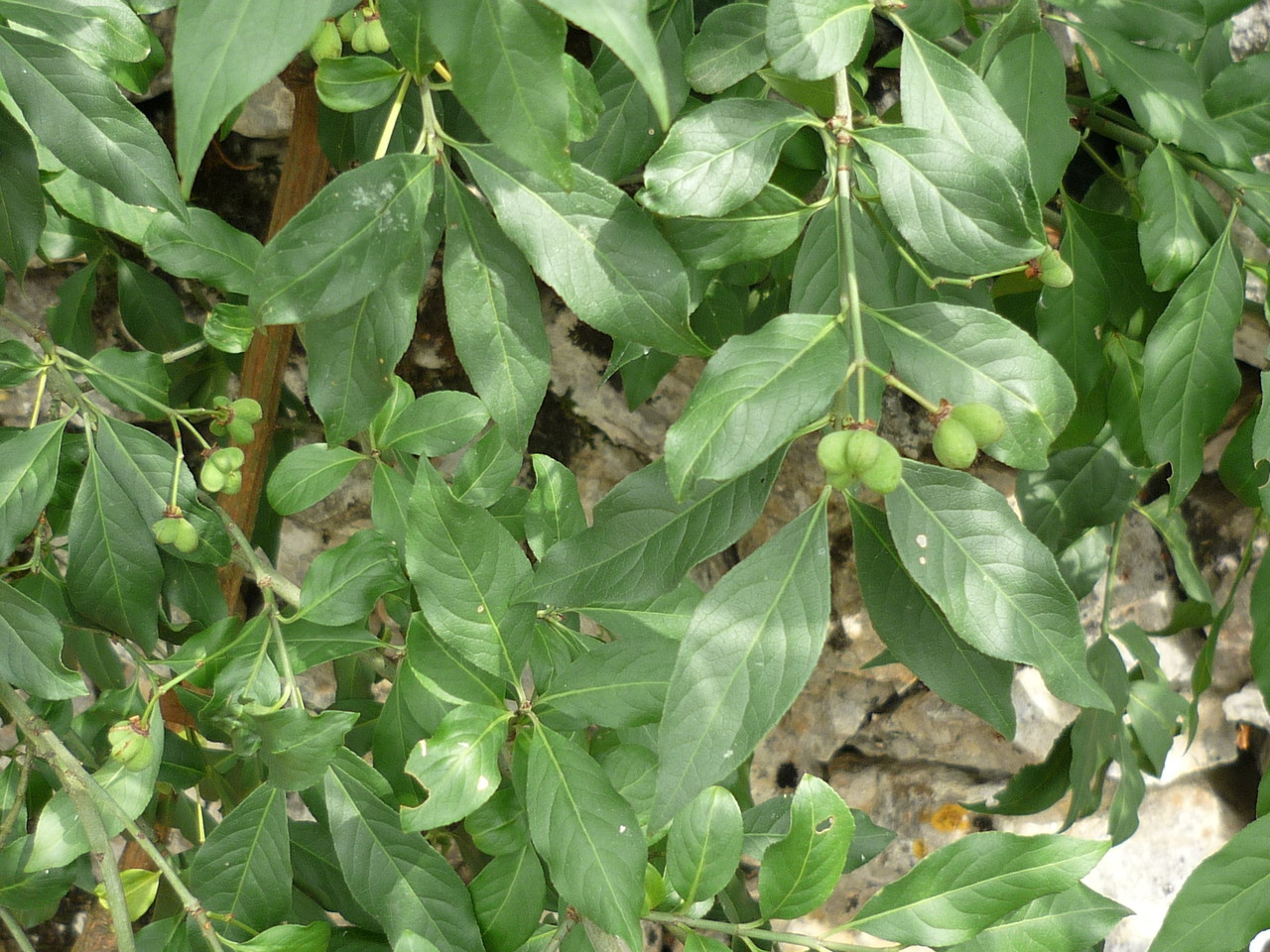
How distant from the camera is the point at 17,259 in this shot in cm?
76

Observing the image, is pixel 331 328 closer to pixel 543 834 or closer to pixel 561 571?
pixel 561 571

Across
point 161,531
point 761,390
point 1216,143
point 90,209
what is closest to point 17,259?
point 90,209

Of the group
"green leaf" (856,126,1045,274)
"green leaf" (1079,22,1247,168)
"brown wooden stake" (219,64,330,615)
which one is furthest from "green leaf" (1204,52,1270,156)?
"brown wooden stake" (219,64,330,615)

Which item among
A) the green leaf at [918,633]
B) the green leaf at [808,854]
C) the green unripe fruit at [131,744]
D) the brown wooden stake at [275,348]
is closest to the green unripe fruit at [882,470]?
the green leaf at [918,633]

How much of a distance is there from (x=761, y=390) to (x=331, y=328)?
0.29 m

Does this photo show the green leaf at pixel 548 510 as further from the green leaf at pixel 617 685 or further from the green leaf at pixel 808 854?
the green leaf at pixel 808 854

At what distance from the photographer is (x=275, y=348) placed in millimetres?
1147

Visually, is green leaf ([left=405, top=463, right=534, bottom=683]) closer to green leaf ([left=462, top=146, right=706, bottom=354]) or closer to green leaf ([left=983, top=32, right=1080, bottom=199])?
green leaf ([left=462, top=146, right=706, bottom=354])

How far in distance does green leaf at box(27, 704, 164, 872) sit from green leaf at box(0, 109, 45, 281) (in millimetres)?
371

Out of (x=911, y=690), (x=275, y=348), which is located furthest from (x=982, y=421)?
(x=911, y=690)

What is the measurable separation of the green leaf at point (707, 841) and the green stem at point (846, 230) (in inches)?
11.5

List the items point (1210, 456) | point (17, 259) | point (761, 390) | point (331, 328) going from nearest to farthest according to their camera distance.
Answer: point (761, 390) → point (331, 328) → point (17, 259) → point (1210, 456)

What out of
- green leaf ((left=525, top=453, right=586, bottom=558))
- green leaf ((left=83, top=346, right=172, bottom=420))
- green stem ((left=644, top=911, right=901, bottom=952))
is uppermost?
green leaf ((left=83, top=346, right=172, bottom=420))

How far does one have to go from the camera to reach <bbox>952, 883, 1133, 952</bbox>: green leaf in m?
0.75
